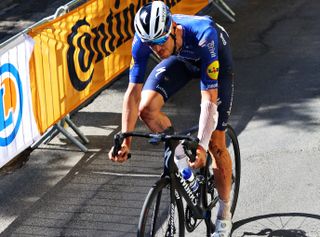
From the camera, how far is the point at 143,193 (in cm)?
776

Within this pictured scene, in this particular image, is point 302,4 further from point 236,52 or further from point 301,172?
point 301,172

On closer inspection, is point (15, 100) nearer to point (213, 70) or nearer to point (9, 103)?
point (9, 103)

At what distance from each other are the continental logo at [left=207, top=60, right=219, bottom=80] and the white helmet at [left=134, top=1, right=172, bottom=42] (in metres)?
0.47

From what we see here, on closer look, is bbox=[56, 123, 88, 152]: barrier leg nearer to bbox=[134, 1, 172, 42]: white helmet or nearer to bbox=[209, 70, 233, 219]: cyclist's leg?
bbox=[209, 70, 233, 219]: cyclist's leg

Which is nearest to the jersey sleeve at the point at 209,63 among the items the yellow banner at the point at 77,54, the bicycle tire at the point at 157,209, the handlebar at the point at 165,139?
the handlebar at the point at 165,139

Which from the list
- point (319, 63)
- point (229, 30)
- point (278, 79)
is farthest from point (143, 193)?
point (229, 30)

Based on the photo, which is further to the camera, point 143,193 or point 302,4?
point 302,4

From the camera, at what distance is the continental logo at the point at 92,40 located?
8.73m

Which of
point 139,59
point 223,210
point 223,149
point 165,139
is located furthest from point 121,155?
point 223,210

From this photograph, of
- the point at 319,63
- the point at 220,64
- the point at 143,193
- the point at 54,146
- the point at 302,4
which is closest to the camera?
the point at 220,64

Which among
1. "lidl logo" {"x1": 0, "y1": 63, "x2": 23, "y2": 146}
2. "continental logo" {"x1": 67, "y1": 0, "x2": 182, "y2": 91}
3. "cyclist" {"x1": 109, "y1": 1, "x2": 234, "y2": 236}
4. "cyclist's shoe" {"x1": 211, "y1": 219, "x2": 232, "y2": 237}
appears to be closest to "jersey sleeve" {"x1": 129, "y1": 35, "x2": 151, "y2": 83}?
"cyclist" {"x1": 109, "y1": 1, "x2": 234, "y2": 236}

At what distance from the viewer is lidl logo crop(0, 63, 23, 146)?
7.54m

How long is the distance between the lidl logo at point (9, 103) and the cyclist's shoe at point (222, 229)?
2403 mm

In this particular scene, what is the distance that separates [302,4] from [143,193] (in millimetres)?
7101
